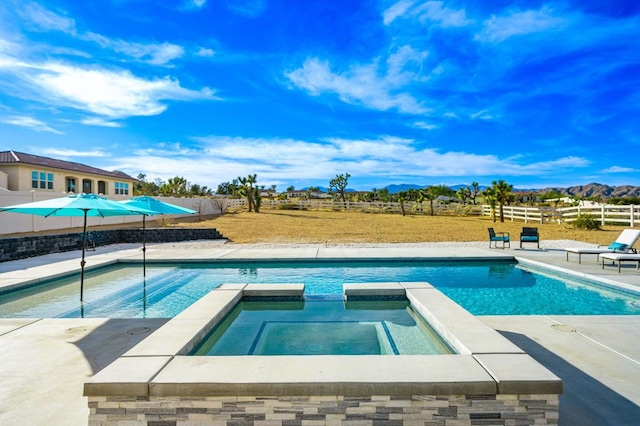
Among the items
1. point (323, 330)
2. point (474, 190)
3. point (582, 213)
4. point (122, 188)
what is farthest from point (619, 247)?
point (474, 190)

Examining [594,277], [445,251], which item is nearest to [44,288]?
[445,251]

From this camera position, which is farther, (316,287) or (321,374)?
(316,287)

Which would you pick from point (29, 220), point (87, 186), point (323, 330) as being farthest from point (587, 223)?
point (87, 186)

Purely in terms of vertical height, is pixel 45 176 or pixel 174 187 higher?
pixel 174 187

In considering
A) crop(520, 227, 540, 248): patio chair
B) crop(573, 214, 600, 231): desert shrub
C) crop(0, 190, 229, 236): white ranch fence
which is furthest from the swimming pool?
crop(573, 214, 600, 231): desert shrub

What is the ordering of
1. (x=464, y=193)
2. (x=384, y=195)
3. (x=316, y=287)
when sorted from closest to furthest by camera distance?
(x=316, y=287)
(x=464, y=193)
(x=384, y=195)

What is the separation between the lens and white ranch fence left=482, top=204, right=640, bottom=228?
2144cm

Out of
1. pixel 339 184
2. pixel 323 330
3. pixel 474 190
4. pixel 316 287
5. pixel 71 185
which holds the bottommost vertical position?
pixel 316 287

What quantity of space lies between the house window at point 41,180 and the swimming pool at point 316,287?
2013cm

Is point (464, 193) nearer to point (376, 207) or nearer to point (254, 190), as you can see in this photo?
point (376, 207)

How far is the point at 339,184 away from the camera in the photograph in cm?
6062

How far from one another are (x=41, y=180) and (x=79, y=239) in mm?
16302

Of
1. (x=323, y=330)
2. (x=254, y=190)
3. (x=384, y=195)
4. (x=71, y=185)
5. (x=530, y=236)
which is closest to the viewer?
(x=323, y=330)

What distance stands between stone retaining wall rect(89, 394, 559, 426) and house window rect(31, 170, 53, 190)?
28727 millimetres
